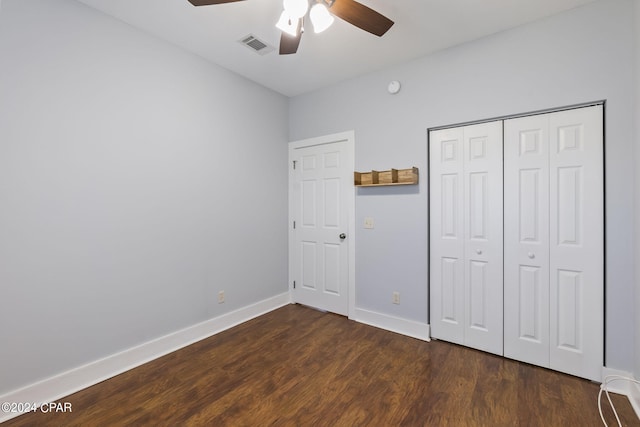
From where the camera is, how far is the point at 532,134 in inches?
90.7

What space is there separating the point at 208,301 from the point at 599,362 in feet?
10.6

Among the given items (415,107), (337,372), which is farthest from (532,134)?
(337,372)

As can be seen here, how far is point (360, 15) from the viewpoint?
1.75 meters

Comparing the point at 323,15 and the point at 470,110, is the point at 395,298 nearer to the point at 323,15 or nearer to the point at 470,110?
the point at 470,110

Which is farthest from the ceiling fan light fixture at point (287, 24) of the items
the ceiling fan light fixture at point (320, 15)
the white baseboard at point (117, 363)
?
the white baseboard at point (117, 363)

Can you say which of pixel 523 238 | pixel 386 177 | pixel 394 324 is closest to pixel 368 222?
pixel 386 177

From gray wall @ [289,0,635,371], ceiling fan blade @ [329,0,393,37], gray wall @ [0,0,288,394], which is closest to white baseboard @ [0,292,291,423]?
gray wall @ [0,0,288,394]

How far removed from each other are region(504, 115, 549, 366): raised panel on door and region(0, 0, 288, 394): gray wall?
258cm

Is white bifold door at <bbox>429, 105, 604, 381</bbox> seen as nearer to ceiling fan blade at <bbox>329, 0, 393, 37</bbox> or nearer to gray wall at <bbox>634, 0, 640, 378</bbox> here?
gray wall at <bbox>634, 0, 640, 378</bbox>

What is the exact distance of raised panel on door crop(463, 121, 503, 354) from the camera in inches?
96.6

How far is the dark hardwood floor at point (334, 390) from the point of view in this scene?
5.75 feet

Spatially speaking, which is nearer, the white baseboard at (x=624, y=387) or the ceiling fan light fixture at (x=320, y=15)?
the ceiling fan light fixture at (x=320, y=15)

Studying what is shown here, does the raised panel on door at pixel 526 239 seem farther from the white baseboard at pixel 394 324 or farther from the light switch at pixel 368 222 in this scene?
the light switch at pixel 368 222

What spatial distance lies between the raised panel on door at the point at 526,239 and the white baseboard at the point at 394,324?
68cm
